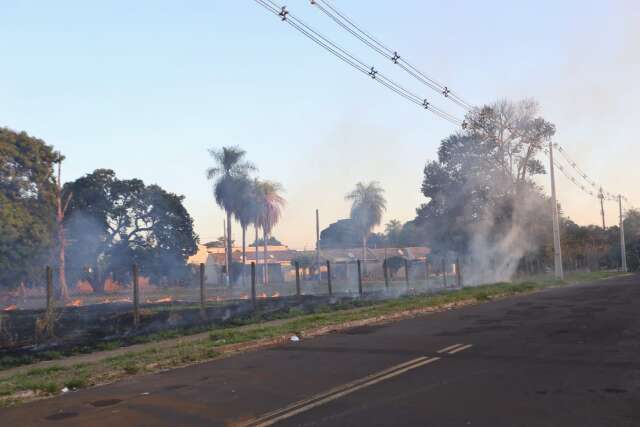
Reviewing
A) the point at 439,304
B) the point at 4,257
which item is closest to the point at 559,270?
the point at 439,304

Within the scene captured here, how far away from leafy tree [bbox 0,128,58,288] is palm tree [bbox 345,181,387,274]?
44221mm

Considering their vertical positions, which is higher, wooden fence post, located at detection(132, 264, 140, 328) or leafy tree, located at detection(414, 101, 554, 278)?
leafy tree, located at detection(414, 101, 554, 278)

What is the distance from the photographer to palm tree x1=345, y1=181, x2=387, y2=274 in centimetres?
7562

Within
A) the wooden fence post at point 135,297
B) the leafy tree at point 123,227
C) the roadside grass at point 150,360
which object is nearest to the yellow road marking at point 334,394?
the roadside grass at point 150,360

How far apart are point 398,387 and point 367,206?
68170 millimetres

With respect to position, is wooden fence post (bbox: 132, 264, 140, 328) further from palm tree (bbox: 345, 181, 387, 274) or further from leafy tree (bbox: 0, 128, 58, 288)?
palm tree (bbox: 345, 181, 387, 274)

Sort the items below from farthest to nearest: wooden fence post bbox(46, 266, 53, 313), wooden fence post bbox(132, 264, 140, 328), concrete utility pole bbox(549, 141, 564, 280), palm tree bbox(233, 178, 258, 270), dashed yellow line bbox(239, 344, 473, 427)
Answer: palm tree bbox(233, 178, 258, 270), concrete utility pole bbox(549, 141, 564, 280), wooden fence post bbox(132, 264, 140, 328), wooden fence post bbox(46, 266, 53, 313), dashed yellow line bbox(239, 344, 473, 427)

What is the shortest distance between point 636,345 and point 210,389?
7357mm

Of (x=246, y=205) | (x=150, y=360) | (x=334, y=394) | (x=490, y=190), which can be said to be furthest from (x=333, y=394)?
(x=246, y=205)

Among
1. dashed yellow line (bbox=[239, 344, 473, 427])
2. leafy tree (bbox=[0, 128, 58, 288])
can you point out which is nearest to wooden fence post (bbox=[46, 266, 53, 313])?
dashed yellow line (bbox=[239, 344, 473, 427])

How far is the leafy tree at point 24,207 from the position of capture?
1246 inches

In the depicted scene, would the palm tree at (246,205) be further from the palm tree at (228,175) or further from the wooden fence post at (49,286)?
the wooden fence post at (49,286)

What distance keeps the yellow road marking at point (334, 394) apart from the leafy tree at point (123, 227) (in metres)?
35.2

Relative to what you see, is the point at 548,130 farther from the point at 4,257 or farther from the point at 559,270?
the point at 4,257
